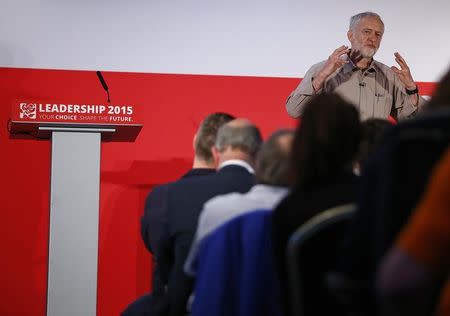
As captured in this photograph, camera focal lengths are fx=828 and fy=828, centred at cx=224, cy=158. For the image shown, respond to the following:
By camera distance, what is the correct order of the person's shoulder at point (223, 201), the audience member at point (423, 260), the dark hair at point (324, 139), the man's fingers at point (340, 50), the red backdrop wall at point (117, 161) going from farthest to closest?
the red backdrop wall at point (117, 161)
the man's fingers at point (340, 50)
the person's shoulder at point (223, 201)
the dark hair at point (324, 139)
the audience member at point (423, 260)

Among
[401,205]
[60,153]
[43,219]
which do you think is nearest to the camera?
[401,205]

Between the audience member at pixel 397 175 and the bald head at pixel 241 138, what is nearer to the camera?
the audience member at pixel 397 175

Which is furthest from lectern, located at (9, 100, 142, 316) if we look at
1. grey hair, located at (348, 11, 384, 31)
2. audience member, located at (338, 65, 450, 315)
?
audience member, located at (338, 65, 450, 315)

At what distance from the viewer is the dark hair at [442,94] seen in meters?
1.39

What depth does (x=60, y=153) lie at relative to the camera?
14.2 feet

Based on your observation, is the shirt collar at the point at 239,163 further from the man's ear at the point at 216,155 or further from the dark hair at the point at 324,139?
the dark hair at the point at 324,139

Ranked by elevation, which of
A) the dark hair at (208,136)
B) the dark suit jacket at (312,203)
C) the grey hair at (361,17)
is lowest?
the dark suit jacket at (312,203)

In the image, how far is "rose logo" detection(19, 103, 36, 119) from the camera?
13.9 feet

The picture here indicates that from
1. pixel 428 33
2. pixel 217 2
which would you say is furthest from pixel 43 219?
pixel 428 33

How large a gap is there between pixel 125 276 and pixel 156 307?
2.15 metres

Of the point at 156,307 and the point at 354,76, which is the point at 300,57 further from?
the point at 156,307

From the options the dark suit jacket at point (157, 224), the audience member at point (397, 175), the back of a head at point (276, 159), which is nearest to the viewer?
the audience member at point (397, 175)

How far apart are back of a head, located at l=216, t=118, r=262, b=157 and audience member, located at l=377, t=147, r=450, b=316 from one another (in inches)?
63.4

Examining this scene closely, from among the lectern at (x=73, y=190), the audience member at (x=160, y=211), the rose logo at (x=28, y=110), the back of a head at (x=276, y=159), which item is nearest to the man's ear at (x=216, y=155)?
the audience member at (x=160, y=211)
